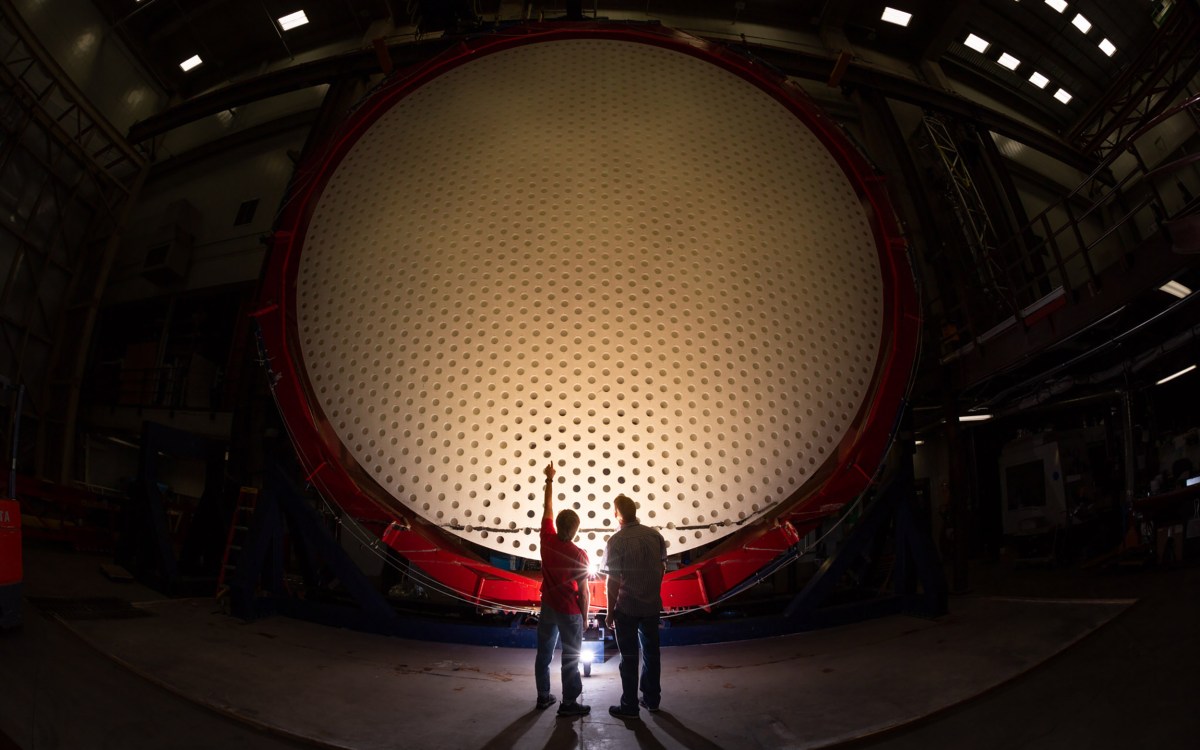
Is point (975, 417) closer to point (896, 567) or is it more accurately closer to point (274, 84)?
point (896, 567)

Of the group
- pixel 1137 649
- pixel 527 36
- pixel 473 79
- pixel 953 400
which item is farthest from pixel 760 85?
pixel 953 400

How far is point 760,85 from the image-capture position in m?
2.56

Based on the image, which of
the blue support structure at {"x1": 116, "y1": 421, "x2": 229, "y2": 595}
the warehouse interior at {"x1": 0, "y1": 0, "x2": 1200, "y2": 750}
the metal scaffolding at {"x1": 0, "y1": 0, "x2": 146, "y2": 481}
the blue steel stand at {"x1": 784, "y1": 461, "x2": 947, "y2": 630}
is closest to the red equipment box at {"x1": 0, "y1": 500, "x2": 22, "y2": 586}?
the warehouse interior at {"x1": 0, "y1": 0, "x2": 1200, "y2": 750}

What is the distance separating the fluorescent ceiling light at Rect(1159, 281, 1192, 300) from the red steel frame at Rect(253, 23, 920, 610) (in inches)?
101

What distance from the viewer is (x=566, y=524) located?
176 cm

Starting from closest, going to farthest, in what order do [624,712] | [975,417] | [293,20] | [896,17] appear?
[624,712], [975,417], [293,20], [896,17]

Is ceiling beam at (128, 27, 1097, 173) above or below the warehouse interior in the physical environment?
above

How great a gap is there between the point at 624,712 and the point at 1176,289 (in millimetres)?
4385

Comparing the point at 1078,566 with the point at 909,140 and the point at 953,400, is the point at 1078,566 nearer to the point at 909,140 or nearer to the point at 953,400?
the point at 953,400

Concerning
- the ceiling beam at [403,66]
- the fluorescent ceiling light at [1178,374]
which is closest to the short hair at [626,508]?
the fluorescent ceiling light at [1178,374]

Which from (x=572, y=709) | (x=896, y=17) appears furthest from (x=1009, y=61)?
(x=572, y=709)

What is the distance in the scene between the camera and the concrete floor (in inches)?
52.3

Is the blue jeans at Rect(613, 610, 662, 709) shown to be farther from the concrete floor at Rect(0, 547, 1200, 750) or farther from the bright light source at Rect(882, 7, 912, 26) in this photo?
the bright light source at Rect(882, 7, 912, 26)

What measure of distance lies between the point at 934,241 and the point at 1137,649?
4.89 meters
